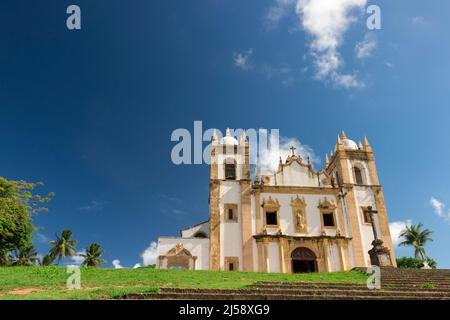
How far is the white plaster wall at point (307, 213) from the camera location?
26562 millimetres

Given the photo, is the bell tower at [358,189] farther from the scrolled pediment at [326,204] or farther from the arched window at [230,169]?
the arched window at [230,169]

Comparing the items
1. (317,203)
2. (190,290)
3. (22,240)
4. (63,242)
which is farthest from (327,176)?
(63,242)

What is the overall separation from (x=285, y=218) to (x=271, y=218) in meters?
1.09

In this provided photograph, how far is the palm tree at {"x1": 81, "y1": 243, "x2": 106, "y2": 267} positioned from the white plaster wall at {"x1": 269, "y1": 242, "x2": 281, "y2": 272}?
27842 mm

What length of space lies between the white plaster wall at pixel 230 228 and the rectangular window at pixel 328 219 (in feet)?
22.5

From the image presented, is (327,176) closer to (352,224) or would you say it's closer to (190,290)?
(352,224)

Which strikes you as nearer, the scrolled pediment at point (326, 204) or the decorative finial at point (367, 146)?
the scrolled pediment at point (326, 204)

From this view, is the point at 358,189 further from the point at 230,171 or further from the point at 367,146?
the point at 230,171

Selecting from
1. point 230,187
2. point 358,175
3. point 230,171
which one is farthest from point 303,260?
point 358,175

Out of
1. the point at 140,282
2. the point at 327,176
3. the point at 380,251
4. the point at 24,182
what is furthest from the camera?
the point at 327,176

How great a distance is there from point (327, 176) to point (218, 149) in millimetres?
9681

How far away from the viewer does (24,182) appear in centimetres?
1658

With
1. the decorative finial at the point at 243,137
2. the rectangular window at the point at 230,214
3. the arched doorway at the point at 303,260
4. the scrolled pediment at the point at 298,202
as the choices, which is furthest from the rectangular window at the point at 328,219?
the decorative finial at the point at 243,137
